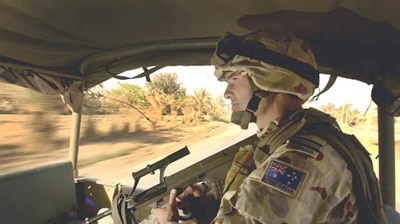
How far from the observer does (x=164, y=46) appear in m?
2.31

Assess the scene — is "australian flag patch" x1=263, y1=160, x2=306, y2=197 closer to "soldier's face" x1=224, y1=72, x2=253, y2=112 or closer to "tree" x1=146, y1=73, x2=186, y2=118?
"soldier's face" x1=224, y1=72, x2=253, y2=112

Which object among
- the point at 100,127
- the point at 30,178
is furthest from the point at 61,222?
the point at 100,127

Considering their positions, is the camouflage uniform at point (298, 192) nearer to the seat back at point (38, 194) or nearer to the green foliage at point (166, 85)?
the seat back at point (38, 194)

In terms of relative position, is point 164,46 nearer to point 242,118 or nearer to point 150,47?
point 150,47

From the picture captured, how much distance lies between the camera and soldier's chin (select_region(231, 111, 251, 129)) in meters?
1.43

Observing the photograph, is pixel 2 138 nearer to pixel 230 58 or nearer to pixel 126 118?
pixel 126 118

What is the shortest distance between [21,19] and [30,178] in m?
1.57

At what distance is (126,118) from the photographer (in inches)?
446

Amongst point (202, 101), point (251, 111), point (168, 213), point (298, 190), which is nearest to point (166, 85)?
point (202, 101)

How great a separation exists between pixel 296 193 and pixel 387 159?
4.17ft

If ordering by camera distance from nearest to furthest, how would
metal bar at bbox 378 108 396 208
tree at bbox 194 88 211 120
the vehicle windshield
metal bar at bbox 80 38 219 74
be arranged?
1. metal bar at bbox 378 108 396 208
2. metal bar at bbox 80 38 219 74
3. the vehicle windshield
4. tree at bbox 194 88 211 120

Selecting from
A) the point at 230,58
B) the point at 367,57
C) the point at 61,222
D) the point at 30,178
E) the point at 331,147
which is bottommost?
the point at 61,222

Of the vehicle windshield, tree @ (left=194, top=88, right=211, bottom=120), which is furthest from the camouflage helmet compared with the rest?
tree @ (left=194, top=88, right=211, bottom=120)

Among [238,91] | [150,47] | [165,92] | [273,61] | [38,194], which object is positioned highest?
[165,92]
